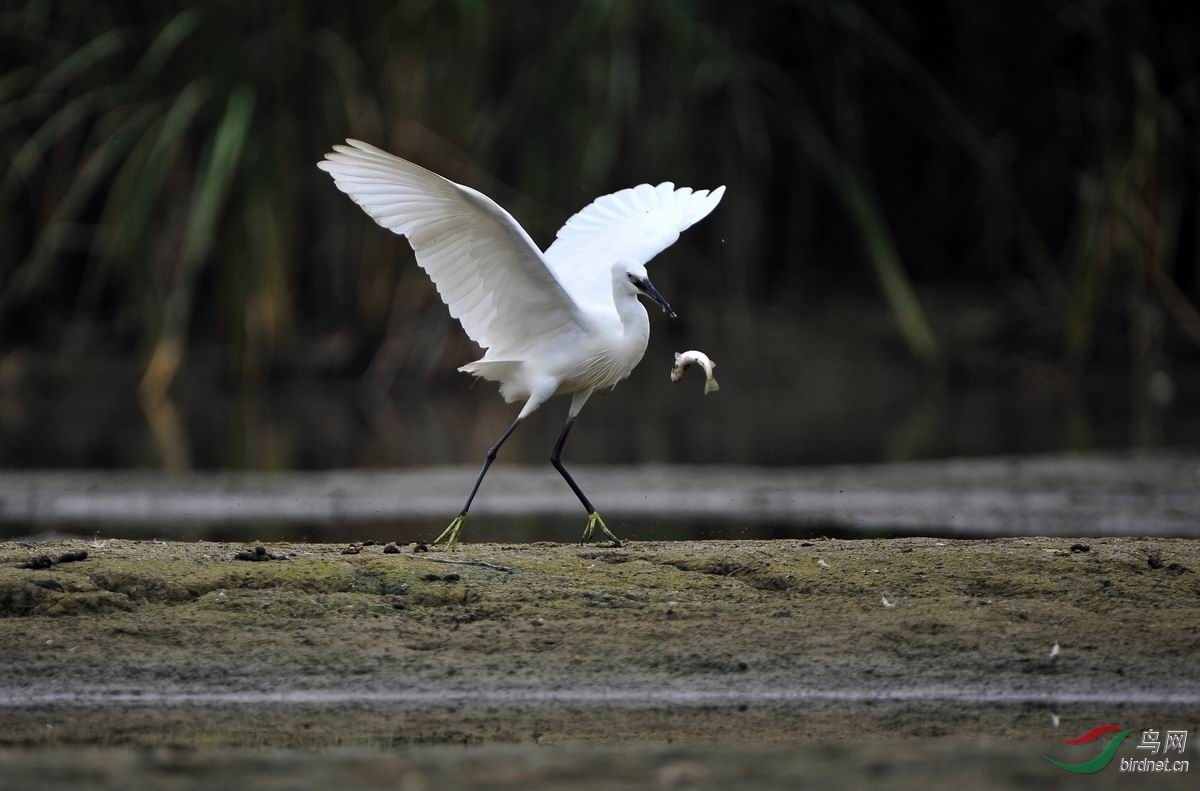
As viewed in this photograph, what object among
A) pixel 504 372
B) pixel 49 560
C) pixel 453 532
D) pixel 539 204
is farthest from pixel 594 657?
pixel 539 204

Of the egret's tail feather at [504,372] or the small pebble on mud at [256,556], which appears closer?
the small pebble on mud at [256,556]

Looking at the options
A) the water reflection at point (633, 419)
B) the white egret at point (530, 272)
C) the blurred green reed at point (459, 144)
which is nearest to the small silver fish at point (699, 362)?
the white egret at point (530, 272)

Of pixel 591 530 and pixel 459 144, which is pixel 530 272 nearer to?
pixel 591 530

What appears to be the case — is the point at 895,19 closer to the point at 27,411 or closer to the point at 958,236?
the point at 958,236

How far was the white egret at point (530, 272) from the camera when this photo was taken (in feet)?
19.8

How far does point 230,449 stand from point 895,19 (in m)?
9.26

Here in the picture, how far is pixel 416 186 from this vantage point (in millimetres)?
6016

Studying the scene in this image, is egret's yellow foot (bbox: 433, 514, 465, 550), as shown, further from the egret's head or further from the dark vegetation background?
the dark vegetation background

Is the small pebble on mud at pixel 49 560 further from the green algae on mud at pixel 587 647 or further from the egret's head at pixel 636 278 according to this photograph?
the egret's head at pixel 636 278

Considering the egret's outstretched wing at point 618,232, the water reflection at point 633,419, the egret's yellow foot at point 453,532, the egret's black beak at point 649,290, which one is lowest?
the egret's yellow foot at point 453,532

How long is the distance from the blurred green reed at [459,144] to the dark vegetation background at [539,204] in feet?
0.12

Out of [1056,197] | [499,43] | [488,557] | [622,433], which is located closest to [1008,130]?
[1056,197]

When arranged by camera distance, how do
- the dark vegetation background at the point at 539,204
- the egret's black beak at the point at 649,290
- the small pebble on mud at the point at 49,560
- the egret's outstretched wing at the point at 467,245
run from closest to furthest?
1. the small pebble on mud at the point at 49,560
2. the egret's outstretched wing at the point at 467,245
3. the egret's black beak at the point at 649,290
4. the dark vegetation background at the point at 539,204

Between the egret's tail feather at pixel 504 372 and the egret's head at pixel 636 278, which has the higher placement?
the egret's head at pixel 636 278
